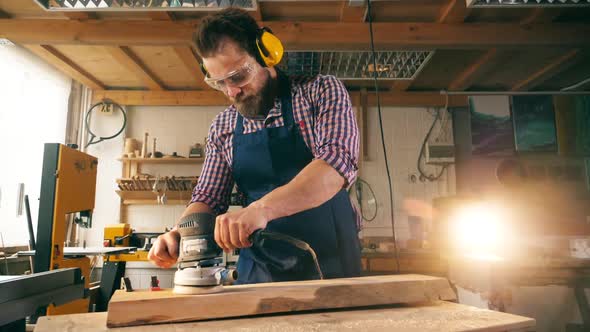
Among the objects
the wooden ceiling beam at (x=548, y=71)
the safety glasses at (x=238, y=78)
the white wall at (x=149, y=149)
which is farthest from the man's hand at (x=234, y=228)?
the wooden ceiling beam at (x=548, y=71)

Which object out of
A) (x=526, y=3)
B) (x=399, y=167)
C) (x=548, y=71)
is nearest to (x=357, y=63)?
(x=399, y=167)

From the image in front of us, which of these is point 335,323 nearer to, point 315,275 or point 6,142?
point 315,275

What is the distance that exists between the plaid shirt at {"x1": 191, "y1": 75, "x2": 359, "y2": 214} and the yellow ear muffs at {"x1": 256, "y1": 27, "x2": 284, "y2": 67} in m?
0.16

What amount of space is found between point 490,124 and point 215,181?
528 centimetres

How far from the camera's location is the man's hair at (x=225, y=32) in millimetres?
1417

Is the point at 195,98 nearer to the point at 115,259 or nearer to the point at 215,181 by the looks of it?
the point at 115,259

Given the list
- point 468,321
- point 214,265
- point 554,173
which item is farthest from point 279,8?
point 554,173

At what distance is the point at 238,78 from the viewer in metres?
1.49

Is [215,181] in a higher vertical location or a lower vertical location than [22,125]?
lower

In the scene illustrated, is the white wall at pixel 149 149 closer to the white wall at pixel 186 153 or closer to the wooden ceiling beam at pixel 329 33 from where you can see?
the white wall at pixel 186 153

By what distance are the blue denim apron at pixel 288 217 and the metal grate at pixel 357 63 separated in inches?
126

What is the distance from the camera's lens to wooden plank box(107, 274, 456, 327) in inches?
34.1

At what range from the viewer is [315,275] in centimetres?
141

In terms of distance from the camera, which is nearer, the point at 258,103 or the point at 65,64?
the point at 258,103
